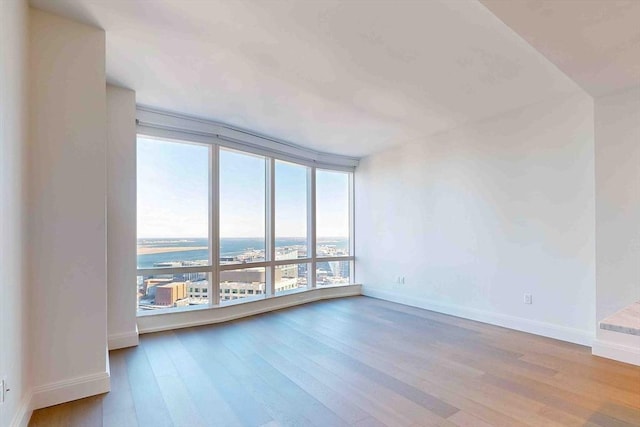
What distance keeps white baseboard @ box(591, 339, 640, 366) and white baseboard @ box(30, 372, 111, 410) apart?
14.5 feet

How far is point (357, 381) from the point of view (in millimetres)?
2676

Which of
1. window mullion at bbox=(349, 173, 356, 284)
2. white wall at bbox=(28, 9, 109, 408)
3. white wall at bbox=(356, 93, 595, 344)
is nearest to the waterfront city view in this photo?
window mullion at bbox=(349, 173, 356, 284)

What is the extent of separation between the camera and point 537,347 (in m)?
3.44

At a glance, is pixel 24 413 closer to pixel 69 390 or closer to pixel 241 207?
pixel 69 390

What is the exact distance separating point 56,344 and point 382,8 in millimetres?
3304

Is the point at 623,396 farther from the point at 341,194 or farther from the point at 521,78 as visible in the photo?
the point at 341,194

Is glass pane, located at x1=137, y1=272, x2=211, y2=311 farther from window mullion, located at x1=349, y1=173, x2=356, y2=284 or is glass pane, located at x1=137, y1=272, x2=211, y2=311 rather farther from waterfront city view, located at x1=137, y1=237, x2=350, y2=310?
window mullion, located at x1=349, y1=173, x2=356, y2=284

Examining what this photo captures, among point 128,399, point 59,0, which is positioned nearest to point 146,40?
point 59,0

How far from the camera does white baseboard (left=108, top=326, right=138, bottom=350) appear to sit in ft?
11.2

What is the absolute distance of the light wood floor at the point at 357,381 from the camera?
2.17m

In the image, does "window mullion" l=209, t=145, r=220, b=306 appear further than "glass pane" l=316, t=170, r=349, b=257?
No

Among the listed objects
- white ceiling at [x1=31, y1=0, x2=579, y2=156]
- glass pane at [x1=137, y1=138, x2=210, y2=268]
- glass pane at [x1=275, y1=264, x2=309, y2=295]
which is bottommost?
glass pane at [x1=275, y1=264, x2=309, y2=295]

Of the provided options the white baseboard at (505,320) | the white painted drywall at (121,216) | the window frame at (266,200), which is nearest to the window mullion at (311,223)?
the window frame at (266,200)

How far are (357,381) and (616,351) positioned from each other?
256 cm
